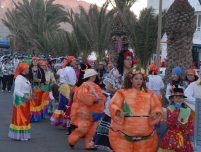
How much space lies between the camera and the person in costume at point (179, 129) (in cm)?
788

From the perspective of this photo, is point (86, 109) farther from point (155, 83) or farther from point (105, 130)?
point (155, 83)

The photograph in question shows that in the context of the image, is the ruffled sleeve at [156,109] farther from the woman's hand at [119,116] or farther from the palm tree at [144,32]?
the palm tree at [144,32]

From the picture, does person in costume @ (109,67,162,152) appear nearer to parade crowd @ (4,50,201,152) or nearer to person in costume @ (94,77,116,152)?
parade crowd @ (4,50,201,152)

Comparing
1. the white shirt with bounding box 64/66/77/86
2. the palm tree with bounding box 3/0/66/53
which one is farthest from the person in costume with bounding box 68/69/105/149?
the palm tree with bounding box 3/0/66/53

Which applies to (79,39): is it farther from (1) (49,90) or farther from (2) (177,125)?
(2) (177,125)

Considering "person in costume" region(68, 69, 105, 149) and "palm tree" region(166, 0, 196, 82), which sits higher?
"palm tree" region(166, 0, 196, 82)

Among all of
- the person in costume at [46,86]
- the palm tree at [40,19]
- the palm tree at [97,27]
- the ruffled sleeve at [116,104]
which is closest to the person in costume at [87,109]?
the ruffled sleeve at [116,104]

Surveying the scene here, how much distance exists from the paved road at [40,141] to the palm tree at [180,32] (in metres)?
4.71

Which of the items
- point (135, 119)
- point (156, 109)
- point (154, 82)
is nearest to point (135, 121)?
point (135, 119)

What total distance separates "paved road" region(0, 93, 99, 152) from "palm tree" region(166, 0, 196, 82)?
4.71m

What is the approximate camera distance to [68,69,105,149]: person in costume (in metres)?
9.62

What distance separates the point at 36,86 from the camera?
568 inches

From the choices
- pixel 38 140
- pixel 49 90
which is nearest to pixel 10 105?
pixel 49 90

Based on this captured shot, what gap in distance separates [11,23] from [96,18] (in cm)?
2205
